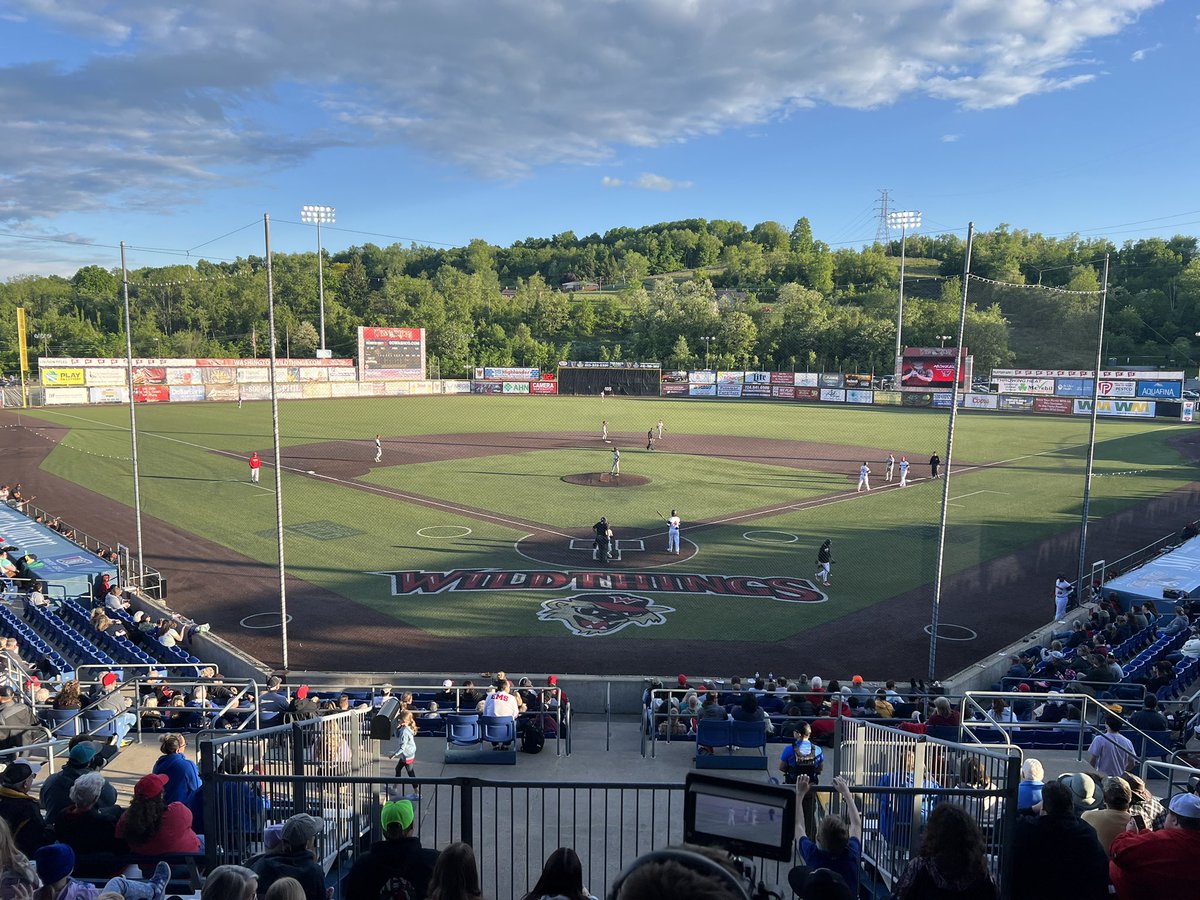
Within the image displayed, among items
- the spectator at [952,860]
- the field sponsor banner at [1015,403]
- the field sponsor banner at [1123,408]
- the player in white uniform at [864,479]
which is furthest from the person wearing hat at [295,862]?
the field sponsor banner at [1015,403]

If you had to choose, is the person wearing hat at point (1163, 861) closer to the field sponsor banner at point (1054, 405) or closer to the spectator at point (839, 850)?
the spectator at point (839, 850)

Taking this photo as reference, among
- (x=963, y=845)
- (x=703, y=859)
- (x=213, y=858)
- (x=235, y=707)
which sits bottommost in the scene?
(x=235, y=707)

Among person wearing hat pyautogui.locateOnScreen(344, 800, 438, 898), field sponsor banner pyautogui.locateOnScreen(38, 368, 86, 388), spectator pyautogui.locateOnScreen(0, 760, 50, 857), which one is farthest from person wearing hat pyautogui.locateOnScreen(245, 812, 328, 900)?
field sponsor banner pyautogui.locateOnScreen(38, 368, 86, 388)

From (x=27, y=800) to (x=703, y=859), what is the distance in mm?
6838

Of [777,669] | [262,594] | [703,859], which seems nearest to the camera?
[703,859]

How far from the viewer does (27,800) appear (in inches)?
273

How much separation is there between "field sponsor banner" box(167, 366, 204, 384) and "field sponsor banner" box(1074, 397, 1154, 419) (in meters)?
89.9

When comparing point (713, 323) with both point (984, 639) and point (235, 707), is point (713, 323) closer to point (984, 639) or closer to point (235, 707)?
point (984, 639)

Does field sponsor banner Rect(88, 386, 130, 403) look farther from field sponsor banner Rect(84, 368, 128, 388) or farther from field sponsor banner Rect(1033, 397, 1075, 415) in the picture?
field sponsor banner Rect(1033, 397, 1075, 415)

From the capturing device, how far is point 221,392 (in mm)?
94375

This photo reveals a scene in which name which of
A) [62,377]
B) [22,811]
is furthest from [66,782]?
[62,377]

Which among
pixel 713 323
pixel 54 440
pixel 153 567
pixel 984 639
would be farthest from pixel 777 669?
pixel 713 323

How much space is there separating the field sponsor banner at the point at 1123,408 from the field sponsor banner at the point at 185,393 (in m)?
89.9

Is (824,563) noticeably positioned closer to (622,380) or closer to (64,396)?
→ (622,380)
